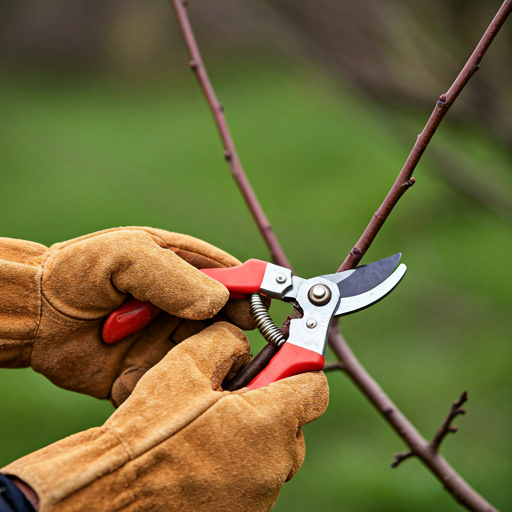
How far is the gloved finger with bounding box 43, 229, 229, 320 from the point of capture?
0.95 m

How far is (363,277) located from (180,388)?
1.36ft

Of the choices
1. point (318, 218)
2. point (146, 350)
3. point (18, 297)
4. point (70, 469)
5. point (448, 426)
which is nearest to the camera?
point (70, 469)

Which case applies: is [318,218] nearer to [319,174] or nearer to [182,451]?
[319,174]

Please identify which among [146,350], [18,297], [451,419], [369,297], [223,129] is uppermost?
[223,129]

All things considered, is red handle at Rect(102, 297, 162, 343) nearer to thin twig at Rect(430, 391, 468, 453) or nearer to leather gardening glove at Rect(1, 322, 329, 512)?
leather gardening glove at Rect(1, 322, 329, 512)

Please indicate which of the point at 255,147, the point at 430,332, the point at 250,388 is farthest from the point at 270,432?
the point at 255,147

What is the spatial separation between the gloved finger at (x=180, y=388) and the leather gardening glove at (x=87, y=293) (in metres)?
0.07

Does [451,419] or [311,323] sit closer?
[311,323]

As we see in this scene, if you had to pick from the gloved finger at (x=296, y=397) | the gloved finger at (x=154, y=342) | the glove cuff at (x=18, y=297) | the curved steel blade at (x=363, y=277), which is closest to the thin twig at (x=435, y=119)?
the curved steel blade at (x=363, y=277)

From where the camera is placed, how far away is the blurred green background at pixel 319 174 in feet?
6.38

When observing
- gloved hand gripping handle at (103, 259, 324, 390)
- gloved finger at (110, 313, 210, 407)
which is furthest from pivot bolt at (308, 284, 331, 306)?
gloved finger at (110, 313, 210, 407)

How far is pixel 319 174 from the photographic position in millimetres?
4805

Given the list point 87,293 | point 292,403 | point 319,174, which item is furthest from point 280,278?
point 319,174

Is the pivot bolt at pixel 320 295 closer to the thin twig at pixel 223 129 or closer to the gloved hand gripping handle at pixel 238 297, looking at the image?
the gloved hand gripping handle at pixel 238 297
